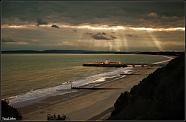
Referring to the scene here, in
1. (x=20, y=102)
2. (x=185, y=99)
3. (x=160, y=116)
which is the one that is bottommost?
(x=20, y=102)

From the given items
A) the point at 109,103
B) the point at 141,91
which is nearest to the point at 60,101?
the point at 109,103

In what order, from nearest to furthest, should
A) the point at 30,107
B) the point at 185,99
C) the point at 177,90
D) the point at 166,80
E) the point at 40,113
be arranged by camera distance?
the point at 185,99, the point at 177,90, the point at 166,80, the point at 40,113, the point at 30,107

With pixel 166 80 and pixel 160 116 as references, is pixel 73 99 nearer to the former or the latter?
pixel 166 80

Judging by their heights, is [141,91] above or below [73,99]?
above

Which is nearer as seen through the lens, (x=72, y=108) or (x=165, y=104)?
(x=165, y=104)

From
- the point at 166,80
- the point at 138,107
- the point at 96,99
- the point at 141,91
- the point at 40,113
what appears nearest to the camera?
the point at 138,107

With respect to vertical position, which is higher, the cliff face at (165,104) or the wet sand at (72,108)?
the cliff face at (165,104)

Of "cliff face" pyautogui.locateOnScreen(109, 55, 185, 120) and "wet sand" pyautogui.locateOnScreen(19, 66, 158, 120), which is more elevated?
"cliff face" pyautogui.locateOnScreen(109, 55, 185, 120)

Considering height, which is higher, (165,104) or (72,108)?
(165,104)

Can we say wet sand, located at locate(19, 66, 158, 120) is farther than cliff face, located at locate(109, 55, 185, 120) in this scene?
Yes

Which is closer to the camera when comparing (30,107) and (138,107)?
(138,107)

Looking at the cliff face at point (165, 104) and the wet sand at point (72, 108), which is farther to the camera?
the wet sand at point (72, 108)
